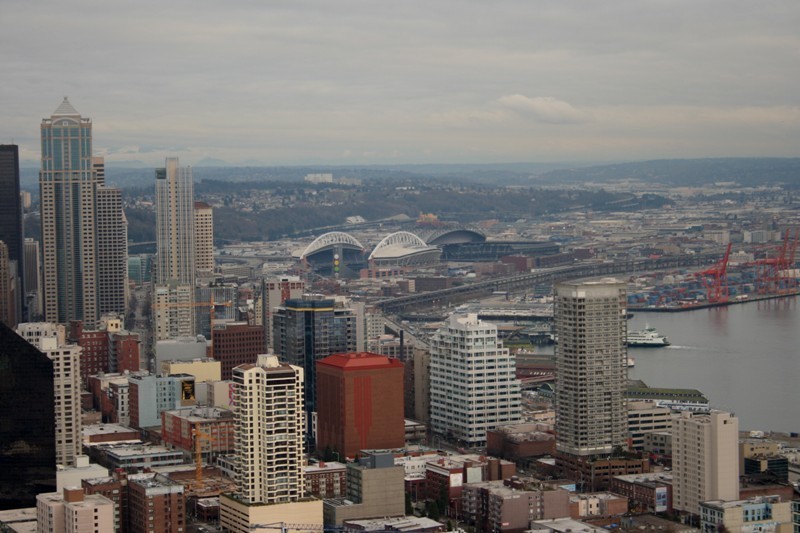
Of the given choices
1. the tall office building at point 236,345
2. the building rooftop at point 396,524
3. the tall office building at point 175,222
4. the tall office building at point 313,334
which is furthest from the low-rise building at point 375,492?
the tall office building at point 175,222

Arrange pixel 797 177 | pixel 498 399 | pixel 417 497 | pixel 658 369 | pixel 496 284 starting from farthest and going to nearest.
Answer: pixel 797 177 < pixel 496 284 < pixel 658 369 < pixel 498 399 < pixel 417 497

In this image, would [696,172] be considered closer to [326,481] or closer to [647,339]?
[647,339]

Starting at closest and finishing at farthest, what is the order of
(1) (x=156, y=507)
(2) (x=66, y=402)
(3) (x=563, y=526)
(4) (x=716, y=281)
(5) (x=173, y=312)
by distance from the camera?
(3) (x=563, y=526)
(1) (x=156, y=507)
(2) (x=66, y=402)
(5) (x=173, y=312)
(4) (x=716, y=281)

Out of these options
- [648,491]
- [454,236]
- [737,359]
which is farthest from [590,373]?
[454,236]

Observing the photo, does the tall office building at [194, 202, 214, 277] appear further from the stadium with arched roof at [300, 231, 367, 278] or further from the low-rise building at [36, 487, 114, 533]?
the low-rise building at [36, 487, 114, 533]

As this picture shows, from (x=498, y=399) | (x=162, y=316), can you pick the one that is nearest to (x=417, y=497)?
(x=498, y=399)

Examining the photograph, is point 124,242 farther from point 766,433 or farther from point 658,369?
point 766,433
